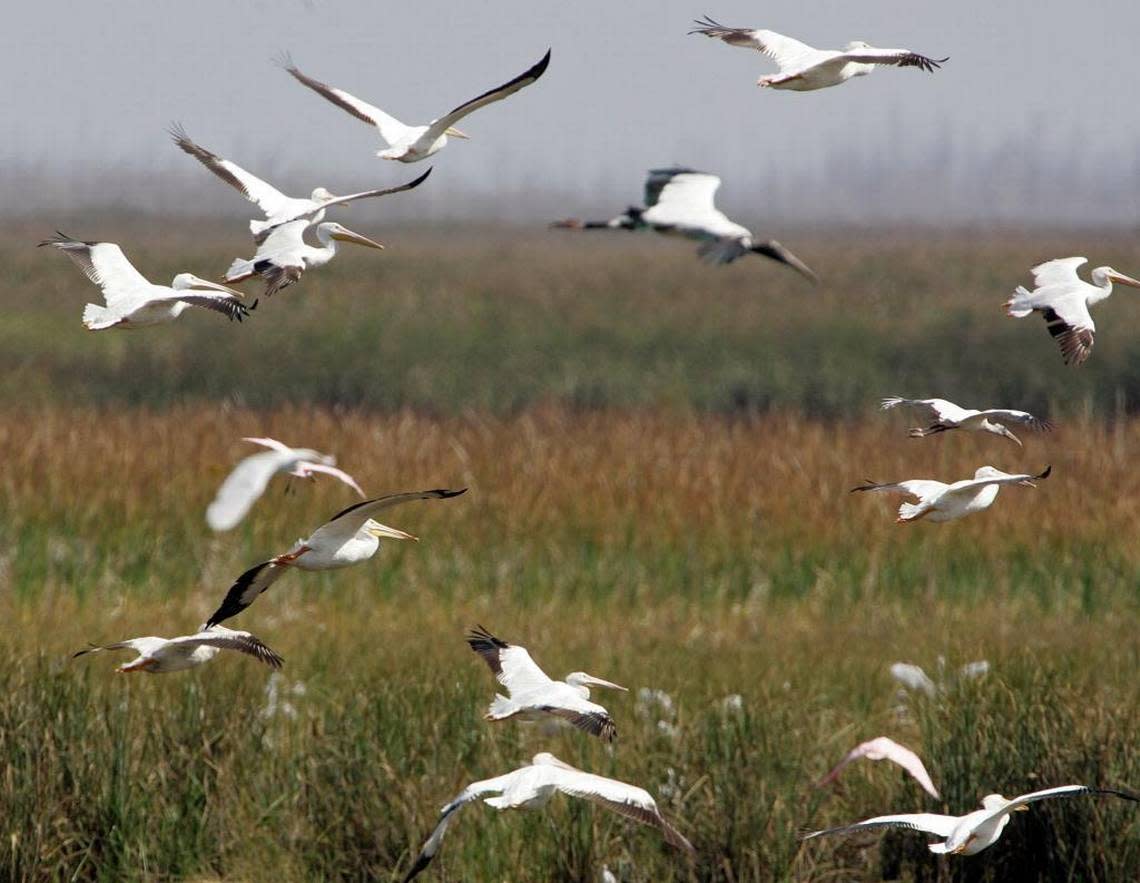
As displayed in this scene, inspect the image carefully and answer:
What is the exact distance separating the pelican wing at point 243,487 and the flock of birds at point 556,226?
0.02 m

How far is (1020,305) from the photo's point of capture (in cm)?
482

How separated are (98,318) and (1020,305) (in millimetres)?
2270

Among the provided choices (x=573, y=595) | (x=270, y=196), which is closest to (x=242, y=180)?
(x=270, y=196)

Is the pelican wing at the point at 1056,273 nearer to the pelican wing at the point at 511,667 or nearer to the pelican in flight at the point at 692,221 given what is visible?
the pelican in flight at the point at 692,221

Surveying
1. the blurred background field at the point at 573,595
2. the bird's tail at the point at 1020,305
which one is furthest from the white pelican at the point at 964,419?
the blurred background field at the point at 573,595

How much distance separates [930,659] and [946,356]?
14527 mm

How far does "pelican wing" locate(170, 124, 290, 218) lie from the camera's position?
5.23 m

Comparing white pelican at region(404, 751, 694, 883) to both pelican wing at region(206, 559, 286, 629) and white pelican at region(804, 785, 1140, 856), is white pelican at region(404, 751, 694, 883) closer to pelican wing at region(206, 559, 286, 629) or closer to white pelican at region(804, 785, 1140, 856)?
white pelican at region(804, 785, 1140, 856)

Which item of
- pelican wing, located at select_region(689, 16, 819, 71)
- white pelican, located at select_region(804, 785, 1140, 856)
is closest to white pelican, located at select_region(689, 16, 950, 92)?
pelican wing, located at select_region(689, 16, 819, 71)

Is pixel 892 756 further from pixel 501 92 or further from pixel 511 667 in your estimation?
pixel 501 92

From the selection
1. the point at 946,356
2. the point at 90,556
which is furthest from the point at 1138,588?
the point at 946,356

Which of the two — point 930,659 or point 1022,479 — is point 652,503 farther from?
point 1022,479

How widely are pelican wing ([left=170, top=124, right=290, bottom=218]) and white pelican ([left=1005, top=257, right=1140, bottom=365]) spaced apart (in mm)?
1900

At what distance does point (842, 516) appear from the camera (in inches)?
505
